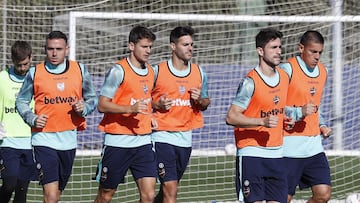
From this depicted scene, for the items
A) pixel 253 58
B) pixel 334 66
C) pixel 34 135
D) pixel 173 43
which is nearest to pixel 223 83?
pixel 253 58

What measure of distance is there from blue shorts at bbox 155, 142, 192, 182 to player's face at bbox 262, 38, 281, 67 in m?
1.78

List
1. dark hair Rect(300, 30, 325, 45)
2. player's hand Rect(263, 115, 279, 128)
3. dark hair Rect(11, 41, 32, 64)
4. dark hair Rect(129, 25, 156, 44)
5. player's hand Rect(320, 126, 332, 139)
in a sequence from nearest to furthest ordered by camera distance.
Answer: player's hand Rect(263, 115, 279, 128), dark hair Rect(300, 30, 325, 45), player's hand Rect(320, 126, 332, 139), dark hair Rect(129, 25, 156, 44), dark hair Rect(11, 41, 32, 64)

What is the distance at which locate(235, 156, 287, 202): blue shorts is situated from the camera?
9531mm

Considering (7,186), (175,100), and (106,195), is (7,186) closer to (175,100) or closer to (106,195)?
(106,195)

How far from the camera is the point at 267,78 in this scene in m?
9.61

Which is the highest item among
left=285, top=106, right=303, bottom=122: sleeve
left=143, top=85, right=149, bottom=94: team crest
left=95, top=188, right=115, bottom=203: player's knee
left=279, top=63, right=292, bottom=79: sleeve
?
left=279, top=63, right=292, bottom=79: sleeve

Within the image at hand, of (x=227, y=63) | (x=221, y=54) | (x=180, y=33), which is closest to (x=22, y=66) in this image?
(x=180, y=33)

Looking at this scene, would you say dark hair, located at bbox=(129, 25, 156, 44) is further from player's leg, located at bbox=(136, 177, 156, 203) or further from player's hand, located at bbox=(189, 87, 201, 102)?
player's leg, located at bbox=(136, 177, 156, 203)

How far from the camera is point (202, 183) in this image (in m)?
14.3

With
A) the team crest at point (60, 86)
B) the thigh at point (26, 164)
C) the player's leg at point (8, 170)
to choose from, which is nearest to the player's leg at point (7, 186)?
the player's leg at point (8, 170)

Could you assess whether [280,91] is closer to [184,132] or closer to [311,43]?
[311,43]

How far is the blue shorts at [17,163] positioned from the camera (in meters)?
11.1

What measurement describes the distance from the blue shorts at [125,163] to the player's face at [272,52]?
66.7 inches

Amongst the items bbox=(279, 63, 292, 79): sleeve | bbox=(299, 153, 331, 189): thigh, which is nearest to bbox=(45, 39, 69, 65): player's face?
bbox=(279, 63, 292, 79): sleeve
